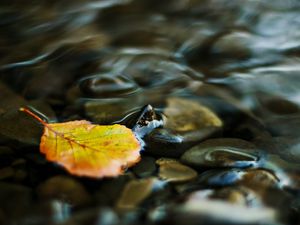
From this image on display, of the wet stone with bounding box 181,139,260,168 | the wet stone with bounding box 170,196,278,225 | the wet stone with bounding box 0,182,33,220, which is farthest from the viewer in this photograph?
the wet stone with bounding box 181,139,260,168

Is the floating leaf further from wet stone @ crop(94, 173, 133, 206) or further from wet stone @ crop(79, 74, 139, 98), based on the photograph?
wet stone @ crop(79, 74, 139, 98)

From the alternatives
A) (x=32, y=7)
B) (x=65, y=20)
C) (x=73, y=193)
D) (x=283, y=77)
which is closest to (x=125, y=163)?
(x=73, y=193)

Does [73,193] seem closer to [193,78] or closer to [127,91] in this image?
[127,91]

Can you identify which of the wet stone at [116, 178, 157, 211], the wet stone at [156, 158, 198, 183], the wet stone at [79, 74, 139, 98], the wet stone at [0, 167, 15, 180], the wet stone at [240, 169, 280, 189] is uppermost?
the wet stone at [0, 167, 15, 180]

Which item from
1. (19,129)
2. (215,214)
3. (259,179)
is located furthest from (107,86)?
(215,214)

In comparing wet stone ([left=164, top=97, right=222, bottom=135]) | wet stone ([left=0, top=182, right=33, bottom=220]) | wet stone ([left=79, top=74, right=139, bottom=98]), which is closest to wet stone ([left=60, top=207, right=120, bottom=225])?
wet stone ([left=0, top=182, right=33, bottom=220])

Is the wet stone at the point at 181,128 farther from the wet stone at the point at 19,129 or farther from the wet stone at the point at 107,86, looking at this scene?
the wet stone at the point at 19,129
